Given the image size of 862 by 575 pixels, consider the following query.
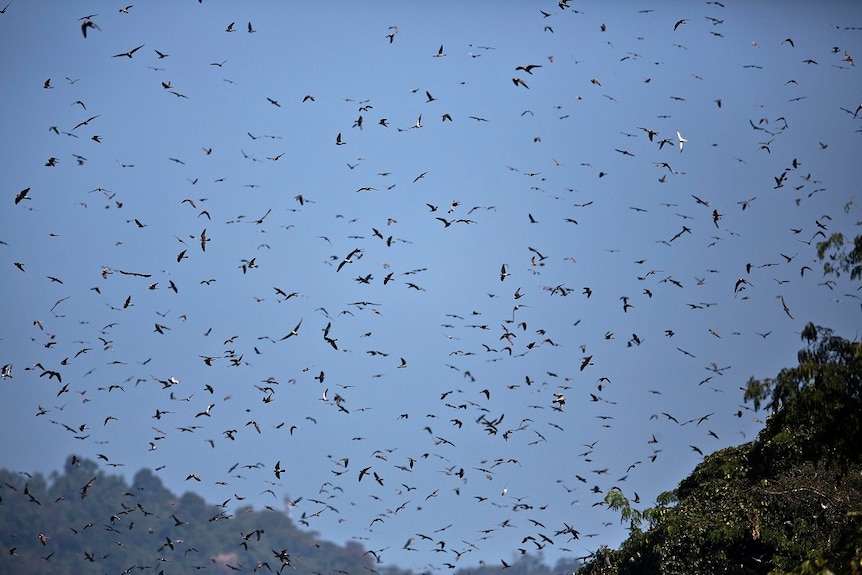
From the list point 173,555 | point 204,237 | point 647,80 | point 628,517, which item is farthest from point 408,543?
point 173,555

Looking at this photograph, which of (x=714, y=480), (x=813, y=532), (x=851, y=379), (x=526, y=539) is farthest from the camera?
(x=714, y=480)

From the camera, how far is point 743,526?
109 ft

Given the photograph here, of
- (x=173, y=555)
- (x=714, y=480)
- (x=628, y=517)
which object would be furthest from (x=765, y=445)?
(x=173, y=555)

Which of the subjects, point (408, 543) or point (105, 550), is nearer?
point (408, 543)

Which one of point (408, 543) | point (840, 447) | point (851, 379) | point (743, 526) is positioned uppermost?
point (851, 379)

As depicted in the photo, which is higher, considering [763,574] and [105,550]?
[763,574]

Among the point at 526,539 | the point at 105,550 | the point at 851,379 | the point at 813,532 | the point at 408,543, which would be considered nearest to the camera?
the point at 851,379

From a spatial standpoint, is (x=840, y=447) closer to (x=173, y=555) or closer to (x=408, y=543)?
(x=408, y=543)

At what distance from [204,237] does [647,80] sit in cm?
1557

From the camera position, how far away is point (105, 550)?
7628 inches

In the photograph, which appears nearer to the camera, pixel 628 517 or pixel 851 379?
pixel 851 379

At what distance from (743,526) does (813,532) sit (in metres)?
2.28

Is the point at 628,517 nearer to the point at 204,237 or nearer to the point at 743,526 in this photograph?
the point at 743,526

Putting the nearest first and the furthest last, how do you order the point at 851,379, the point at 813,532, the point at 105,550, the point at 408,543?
the point at 851,379
the point at 813,532
the point at 408,543
the point at 105,550
